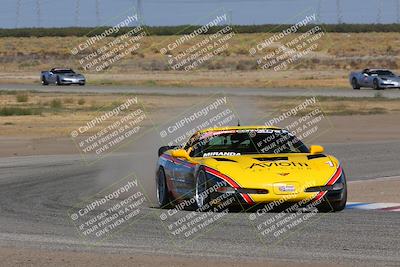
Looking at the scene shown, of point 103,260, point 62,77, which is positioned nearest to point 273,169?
point 103,260

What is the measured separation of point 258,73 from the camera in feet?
270

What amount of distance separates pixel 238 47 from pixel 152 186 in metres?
103

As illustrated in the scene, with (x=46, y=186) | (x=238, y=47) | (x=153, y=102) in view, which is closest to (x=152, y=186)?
(x=46, y=186)

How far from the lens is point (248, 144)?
51.3 ft

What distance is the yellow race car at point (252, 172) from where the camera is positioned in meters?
14.0

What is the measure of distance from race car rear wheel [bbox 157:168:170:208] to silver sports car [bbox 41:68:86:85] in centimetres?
5356

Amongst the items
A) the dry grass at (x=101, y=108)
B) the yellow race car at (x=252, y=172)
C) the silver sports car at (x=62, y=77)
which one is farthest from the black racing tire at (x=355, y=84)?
the yellow race car at (x=252, y=172)

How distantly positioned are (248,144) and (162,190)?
1.56 meters

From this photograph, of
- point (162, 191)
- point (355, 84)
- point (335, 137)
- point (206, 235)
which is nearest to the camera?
point (206, 235)

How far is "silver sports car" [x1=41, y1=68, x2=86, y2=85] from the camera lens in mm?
69750

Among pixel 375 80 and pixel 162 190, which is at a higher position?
pixel 162 190

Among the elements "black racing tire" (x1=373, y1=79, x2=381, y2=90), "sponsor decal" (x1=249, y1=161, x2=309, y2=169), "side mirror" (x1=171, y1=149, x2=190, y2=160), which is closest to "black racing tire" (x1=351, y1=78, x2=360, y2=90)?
"black racing tire" (x1=373, y1=79, x2=381, y2=90)

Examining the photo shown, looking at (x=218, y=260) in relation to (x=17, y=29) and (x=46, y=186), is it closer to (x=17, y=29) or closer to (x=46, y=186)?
(x=46, y=186)

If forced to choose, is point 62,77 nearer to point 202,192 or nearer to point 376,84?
point 376,84
